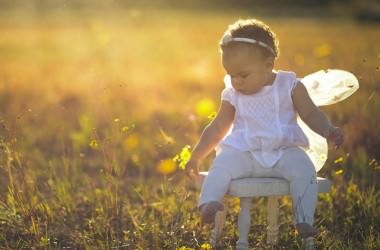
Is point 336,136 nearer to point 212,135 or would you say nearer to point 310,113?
point 310,113

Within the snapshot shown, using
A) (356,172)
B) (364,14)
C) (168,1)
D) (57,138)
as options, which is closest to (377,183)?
(356,172)

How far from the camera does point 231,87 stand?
4070mm

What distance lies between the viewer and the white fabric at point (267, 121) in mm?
3879

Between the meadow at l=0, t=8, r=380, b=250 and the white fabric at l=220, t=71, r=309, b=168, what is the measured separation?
1.60 feet

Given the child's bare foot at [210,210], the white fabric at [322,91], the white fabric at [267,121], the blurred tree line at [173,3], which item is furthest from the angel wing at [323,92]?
the blurred tree line at [173,3]

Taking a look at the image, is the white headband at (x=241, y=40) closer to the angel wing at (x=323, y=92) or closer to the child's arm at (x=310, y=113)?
the child's arm at (x=310, y=113)

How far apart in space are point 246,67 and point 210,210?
2.43 feet

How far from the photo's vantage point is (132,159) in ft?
21.9

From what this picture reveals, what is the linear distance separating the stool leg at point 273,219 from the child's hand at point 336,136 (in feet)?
1.71

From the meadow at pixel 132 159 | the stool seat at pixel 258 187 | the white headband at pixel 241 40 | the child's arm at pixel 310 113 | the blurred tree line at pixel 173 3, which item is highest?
the blurred tree line at pixel 173 3

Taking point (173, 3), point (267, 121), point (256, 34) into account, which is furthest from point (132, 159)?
point (173, 3)

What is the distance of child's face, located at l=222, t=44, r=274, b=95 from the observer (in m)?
3.84

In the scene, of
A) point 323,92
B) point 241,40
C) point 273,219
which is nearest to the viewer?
point 241,40

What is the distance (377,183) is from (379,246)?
65.0 inches
